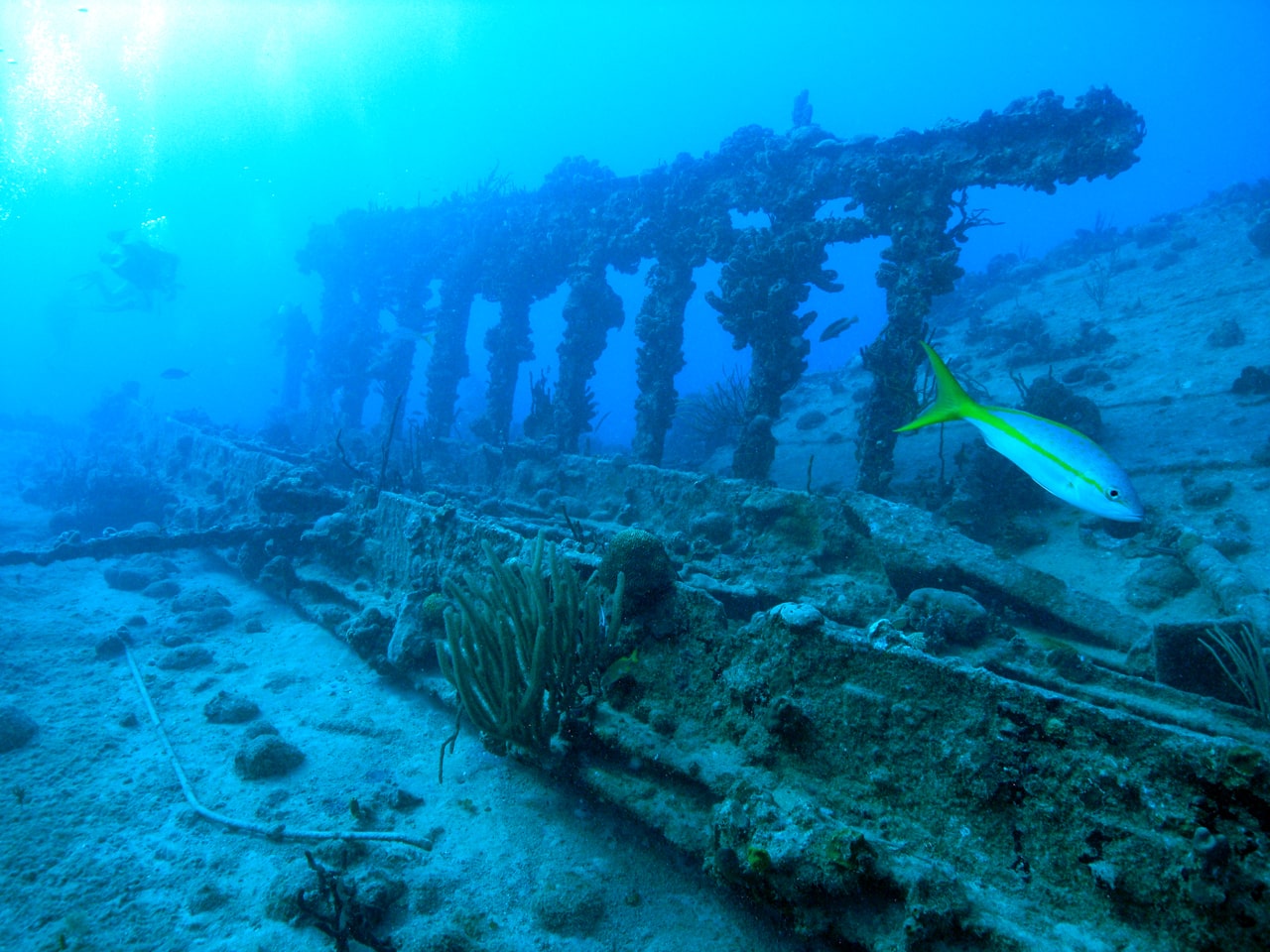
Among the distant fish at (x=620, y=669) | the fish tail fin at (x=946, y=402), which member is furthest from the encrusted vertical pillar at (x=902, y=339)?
the fish tail fin at (x=946, y=402)

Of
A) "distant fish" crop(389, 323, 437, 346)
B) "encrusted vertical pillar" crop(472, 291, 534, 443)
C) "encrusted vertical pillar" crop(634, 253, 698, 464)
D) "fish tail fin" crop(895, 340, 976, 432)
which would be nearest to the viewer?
"fish tail fin" crop(895, 340, 976, 432)

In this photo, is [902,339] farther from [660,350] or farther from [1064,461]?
[1064,461]

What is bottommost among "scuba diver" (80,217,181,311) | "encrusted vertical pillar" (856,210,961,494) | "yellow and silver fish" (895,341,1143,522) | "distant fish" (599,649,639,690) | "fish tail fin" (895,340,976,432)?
"distant fish" (599,649,639,690)

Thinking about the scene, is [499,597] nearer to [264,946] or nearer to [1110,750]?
[264,946]

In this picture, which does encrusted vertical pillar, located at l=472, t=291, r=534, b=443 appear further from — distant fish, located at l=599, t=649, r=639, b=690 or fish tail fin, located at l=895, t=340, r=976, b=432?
fish tail fin, located at l=895, t=340, r=976, b=432

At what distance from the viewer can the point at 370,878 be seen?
3.00 meters

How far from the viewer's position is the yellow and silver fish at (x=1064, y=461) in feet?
5.90

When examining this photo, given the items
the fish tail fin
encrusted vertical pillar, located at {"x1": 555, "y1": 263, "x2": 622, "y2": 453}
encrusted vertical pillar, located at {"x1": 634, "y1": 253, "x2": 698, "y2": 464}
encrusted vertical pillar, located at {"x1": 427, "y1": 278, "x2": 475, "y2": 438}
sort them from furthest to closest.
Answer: encrusted vertical pillar, located at {"x1": 427, "y1": 278, "x2": 475, "y2": 438}, encrusted vertical pillar, located at {"x1": 555, "y1": 263, "x2": 622, "y2": 453}, encrusted vertical pillar, located at {"x1": 634, "y1": 253, "x2": 698, "y2": 464}, the fish tail fin

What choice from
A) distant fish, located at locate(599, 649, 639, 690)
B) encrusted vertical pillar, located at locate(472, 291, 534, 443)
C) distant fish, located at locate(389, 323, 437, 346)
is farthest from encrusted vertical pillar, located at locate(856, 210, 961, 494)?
distant fish, located at locate(389, 323, 437, 346)

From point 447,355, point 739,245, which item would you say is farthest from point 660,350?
point 447,355

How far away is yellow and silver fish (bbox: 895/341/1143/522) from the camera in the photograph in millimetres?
1797

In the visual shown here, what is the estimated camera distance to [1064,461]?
6.11 feet

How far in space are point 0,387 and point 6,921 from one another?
78.9 m

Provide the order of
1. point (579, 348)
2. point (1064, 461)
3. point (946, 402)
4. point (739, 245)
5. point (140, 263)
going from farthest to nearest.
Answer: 1. point (140, 263)
2. point (579, 348)
3. point (739, 245)
4. point (946, 402)
5. point (1064, 461)
